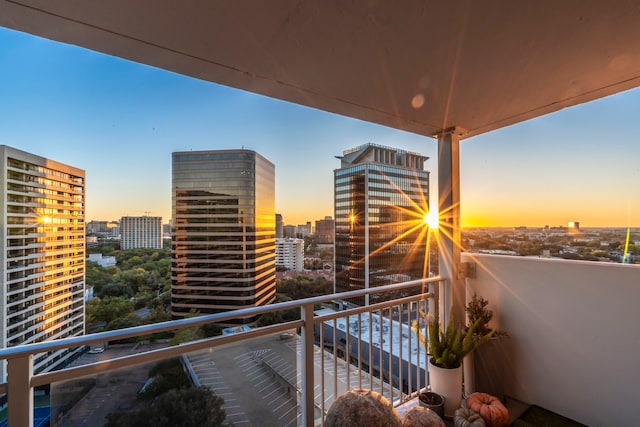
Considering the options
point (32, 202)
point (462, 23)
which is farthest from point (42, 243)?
point (462, 23)

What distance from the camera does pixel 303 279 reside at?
8.34 feet

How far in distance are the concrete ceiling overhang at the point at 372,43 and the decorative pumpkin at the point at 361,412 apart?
1.76 metres

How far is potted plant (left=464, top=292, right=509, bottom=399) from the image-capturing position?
2.27 meters

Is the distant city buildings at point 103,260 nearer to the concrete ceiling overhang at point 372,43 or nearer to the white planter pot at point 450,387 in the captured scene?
the concrete ceiling overhang at point 372,43

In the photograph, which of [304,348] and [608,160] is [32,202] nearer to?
[304,348]

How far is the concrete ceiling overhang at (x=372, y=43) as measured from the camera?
1024 millimetres

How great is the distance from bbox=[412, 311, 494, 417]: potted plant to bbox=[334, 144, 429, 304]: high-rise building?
49.5 inches

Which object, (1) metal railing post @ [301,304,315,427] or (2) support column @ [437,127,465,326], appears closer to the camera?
(1) metal railing post @ [301,304,315,427]

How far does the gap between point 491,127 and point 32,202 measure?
12.1 ft

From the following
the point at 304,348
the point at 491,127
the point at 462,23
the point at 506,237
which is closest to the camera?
the point at 462,23

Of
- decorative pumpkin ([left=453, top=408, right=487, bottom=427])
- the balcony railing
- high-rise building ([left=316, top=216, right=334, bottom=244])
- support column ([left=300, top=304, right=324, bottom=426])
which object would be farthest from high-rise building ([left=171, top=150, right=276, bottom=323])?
decorative pumpkin ([left=453, top=408, right=487, bottom=427])

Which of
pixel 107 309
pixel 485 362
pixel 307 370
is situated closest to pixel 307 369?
pixel 307 370

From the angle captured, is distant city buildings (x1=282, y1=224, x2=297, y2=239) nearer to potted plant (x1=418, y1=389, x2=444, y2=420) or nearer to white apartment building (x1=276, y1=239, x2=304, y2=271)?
white apartment building (x1=276, y1=239, x2=304, y2=271)

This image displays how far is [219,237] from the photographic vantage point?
3.23m
